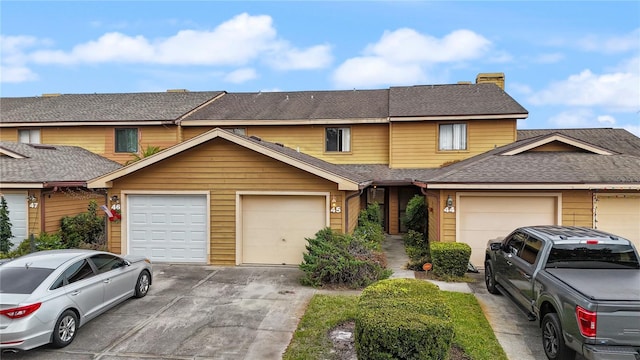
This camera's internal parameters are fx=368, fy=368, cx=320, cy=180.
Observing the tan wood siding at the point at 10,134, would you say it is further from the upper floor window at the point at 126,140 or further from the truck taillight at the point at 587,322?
the truck taillight at the point at 587,322

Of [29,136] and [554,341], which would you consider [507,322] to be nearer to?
[554,341]

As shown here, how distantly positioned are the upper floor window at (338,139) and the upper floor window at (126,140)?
10.4 metres

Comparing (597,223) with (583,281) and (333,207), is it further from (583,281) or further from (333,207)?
(333,207)

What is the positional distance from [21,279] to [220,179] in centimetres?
627

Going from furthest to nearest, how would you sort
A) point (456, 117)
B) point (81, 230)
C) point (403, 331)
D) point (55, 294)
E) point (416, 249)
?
point (456, 117) → point (81, 230) → point (416, 249) → point (55, 294) → point (403, 331)

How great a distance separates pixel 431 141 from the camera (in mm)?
17688

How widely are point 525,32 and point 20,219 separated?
19645mm

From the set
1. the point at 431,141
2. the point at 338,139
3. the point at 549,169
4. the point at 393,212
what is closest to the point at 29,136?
the point at 338,139

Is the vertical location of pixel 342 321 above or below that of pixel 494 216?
below

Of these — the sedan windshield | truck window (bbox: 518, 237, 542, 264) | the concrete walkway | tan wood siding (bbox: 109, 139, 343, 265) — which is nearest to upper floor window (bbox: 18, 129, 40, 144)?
tan wood siding (bbox: 109, 139, 343, 265)

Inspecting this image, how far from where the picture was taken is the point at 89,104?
72.1 feet

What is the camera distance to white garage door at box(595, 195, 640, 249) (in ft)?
35.1

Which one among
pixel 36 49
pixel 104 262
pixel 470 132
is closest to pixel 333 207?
pixel 104 262

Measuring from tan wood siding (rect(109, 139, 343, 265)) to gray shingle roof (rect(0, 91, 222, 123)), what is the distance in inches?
315
